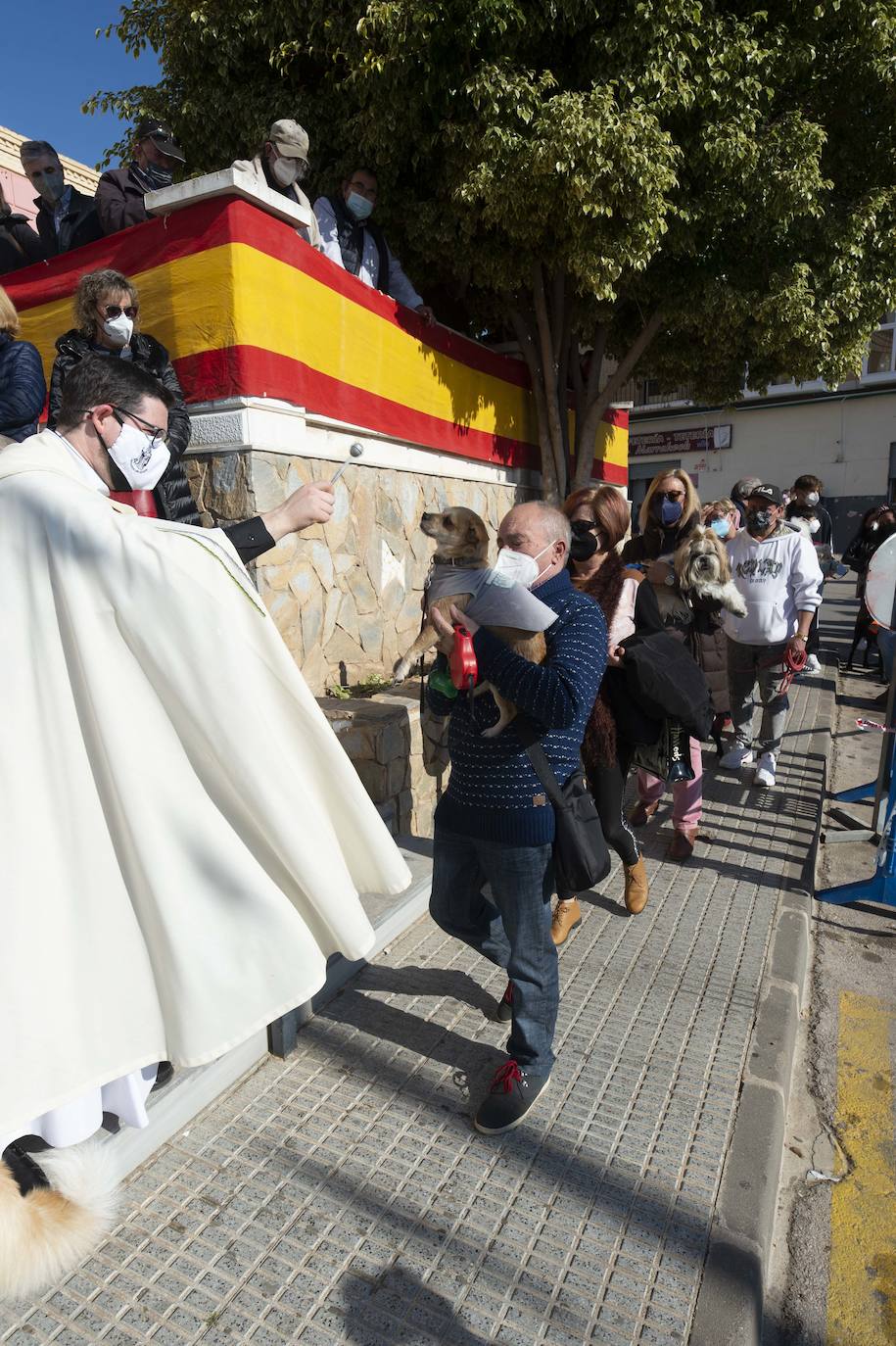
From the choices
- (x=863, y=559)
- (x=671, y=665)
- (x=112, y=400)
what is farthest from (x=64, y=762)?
(x=863, y=559)

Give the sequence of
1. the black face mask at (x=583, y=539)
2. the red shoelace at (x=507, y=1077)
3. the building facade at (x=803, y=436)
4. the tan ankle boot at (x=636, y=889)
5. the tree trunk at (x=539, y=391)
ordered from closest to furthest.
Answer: the red shoelace at (x=507, y=1077) → the black face mask at (x=583, y=539) → the tan ankle boot at (x=636, y=889) → the tree trunk at (x=539, y=391) → the building facade at (x=803, y=436)

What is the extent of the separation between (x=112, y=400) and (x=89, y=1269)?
2.04 meters

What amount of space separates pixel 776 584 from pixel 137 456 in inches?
169

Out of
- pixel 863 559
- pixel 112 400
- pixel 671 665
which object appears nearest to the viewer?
pixel 112 400

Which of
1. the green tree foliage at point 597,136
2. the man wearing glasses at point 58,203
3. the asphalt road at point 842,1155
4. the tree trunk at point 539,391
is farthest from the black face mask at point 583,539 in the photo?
the tree trunk at point 539,391

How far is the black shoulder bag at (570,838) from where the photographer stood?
236cm

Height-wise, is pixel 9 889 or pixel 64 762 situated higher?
pixel 64 762

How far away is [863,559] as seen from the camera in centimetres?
992

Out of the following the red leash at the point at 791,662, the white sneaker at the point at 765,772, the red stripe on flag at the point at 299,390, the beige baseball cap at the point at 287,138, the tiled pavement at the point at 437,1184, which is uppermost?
the beige baseball cap at the point at 287,138

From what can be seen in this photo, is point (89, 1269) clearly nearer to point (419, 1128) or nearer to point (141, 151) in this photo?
point (419, 1128)

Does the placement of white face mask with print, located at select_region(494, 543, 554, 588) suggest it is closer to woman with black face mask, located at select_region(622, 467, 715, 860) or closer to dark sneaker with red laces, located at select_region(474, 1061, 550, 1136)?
dark sneaker with red laces, located at select_region(474, 1061, 550, 1136)

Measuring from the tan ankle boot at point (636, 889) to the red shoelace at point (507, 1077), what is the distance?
1467mm

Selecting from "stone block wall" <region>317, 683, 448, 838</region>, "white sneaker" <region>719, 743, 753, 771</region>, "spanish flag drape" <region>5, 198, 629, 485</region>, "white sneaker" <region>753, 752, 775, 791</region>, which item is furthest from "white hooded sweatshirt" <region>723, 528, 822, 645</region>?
"spanish flag drape" <region>5, 198, 629, 485</region>

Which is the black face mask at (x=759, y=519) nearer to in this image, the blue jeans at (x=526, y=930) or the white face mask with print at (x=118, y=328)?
the blue jeans at (x=526, y=930)
